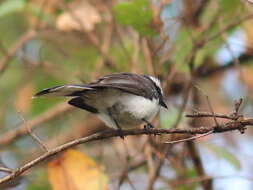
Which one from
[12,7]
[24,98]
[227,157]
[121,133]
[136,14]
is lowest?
[121,133]

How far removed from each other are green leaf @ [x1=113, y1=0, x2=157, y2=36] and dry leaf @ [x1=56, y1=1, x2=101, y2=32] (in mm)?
929

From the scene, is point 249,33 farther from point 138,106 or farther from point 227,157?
point 138,106

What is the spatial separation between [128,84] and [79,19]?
4.62 ft

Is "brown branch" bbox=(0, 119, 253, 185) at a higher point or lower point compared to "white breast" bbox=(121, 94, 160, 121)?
lower

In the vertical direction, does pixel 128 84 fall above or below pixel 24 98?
below

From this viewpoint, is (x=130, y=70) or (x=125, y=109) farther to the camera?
(x=130, y=70)

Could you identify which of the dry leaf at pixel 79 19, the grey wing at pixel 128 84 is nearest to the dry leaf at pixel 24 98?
the dry leaf at pixel 79 19

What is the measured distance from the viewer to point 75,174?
373 centimetres

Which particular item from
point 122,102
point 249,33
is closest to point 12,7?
point 122,102

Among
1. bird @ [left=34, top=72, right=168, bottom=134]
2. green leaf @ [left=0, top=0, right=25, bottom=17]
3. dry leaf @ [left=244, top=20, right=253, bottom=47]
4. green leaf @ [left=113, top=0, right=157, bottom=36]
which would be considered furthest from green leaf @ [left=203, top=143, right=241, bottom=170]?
green leaf @ [left=0, top=0, right=25, bottom=17]

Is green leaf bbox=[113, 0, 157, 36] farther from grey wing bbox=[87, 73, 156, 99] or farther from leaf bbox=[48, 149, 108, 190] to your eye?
leaf bbox=[48, 149, 108, 190]

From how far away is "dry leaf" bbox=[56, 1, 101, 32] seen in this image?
15.0 ft

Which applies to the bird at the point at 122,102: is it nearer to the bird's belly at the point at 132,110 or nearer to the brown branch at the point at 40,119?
the bird's belly at the point at 132,110

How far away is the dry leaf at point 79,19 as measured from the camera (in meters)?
4.58
